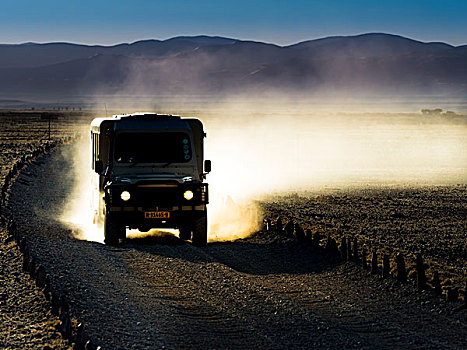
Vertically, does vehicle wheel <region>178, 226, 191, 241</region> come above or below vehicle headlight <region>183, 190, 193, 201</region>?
below

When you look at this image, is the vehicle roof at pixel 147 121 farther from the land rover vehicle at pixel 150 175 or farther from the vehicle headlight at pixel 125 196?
the vehicle headlight at pixel 125 196

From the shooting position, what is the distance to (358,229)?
69.7ft

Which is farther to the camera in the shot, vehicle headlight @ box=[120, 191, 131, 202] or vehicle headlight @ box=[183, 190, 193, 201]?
vehicle headlight @ box=[183, 190, 193, 201]

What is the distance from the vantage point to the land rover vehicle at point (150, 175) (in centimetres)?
1661

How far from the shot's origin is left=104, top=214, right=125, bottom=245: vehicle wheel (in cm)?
1675

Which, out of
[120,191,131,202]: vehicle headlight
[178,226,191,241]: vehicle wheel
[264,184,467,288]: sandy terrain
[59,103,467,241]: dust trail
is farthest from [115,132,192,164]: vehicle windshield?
[264,184,467,288]: sandy terrain

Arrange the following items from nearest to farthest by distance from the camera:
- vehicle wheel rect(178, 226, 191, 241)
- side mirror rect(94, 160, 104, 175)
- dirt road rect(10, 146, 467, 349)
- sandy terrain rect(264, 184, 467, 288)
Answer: dirt road rect(10, 146, 467, 349) < side mirror rect(94, 160, 104, 175) < sandy terrain rect(264, 184, 467, 288) < vehicle wheel rect(178, 226, 191, 241)

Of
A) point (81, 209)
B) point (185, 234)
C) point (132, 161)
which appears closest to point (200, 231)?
point (185, 234)

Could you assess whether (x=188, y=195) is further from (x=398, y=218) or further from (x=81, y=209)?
(x=81, y=209)

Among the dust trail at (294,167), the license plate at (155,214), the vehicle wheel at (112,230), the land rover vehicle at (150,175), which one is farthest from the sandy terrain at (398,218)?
the vehicle wheel at (112,230)

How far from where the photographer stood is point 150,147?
57.5 ft

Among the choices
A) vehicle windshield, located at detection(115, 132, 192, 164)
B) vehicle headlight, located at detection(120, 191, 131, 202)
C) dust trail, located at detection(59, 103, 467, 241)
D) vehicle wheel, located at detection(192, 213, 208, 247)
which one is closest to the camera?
vehicle headlight, located at detection(120, 191, 131, 202)

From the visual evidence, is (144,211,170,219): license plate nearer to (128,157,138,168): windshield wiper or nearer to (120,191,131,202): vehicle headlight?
(120,191,131,202): vehicle headlight

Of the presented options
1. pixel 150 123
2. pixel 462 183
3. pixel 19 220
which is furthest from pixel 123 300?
pixel 462 183
